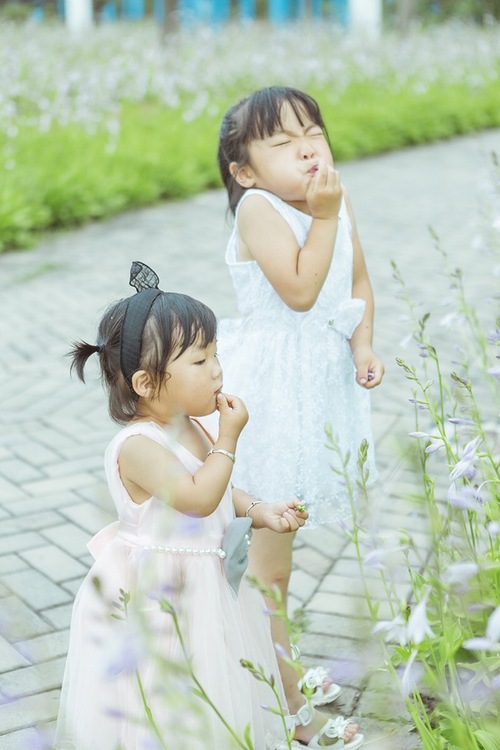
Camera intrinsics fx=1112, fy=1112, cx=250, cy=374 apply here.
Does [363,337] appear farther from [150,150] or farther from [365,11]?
[365,11]

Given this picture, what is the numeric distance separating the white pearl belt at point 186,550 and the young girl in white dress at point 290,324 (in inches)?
17.5

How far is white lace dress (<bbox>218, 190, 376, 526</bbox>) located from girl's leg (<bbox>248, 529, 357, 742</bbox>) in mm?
106

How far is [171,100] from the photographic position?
1293 cm

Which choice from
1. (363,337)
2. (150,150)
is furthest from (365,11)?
(363,337)

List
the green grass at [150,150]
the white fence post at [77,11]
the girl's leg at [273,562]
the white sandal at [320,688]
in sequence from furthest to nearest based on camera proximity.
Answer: the white fence post at [77,11] < the green grass at [150,150] < the white sandal at [320,688] < the girl's leg at [273,562]

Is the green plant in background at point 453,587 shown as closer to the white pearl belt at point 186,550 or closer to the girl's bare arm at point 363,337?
the girl's bare arm at point 363,337

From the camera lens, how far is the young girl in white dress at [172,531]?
2.20 metres

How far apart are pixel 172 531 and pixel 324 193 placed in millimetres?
873

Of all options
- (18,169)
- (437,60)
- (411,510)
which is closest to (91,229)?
(18,169)

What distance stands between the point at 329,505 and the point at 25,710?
92 cm

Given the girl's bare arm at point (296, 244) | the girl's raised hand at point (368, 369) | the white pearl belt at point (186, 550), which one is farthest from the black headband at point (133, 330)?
the girl's raised hand at point (368, 369)

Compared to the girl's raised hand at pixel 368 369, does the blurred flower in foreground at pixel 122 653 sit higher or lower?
higher

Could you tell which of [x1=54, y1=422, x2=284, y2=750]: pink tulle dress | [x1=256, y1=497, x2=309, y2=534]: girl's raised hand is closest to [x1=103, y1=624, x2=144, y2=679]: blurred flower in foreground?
[x1=54, y1=422, x2=284, y2=750]: pink tulle dress

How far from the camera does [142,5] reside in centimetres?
3266
